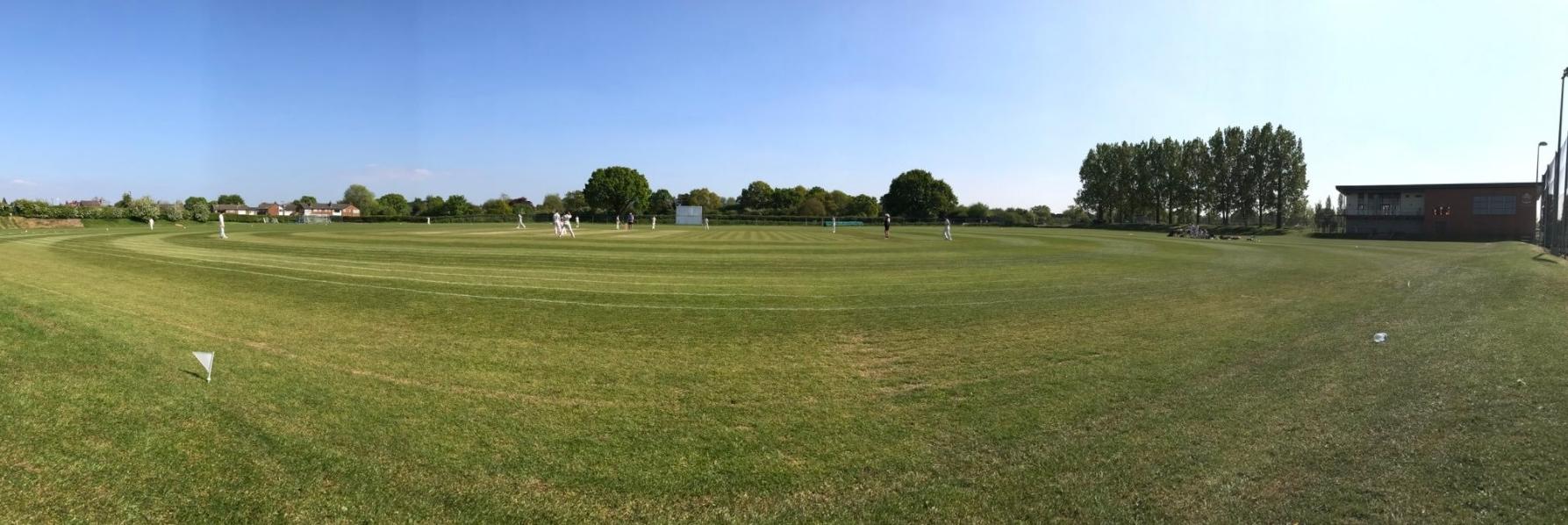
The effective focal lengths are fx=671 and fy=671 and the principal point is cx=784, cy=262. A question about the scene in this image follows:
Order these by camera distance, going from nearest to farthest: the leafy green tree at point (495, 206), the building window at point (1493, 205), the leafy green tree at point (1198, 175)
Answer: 1. the building window at point (1493, 205)
2. the leafy green tree at point (1198, 175)
3. the leafy green tree at point (495, 206)

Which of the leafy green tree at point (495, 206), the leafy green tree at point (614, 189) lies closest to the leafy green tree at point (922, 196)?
the leafy green tree at point (614, 189)

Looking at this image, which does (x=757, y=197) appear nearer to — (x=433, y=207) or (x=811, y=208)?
(x=811, y=208)

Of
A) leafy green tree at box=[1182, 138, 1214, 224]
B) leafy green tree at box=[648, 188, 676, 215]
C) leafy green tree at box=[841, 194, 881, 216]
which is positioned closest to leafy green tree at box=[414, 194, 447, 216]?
leafy green tree at box=[648, 188, 676, 215]

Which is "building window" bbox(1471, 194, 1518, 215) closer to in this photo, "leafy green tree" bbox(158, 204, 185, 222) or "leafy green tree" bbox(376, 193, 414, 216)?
"leafy green tree" bbox(158, 204, 185, 222)

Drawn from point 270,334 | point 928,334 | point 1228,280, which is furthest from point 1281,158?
point 270,334

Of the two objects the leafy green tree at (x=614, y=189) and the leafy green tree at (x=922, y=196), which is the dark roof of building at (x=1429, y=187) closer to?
the leafy green tree at (x=922, y=196)

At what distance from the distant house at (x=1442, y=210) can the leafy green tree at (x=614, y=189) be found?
338 feet

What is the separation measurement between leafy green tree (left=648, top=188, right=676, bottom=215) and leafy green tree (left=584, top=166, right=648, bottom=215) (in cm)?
2266

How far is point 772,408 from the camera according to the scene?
634cm

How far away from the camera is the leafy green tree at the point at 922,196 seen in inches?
4995

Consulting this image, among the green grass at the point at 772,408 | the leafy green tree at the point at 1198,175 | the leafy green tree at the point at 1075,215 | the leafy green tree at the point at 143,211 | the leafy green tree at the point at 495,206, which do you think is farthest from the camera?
the leafy green tree at the point at 495,206

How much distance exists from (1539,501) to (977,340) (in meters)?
5.80

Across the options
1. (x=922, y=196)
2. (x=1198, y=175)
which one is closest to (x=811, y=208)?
(x=922, y=196)

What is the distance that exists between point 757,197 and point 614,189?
5248 centimetres
